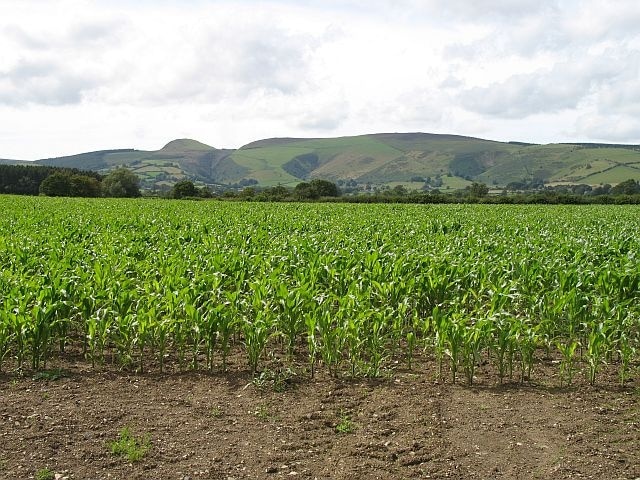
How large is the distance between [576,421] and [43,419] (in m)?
5.69

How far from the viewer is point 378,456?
5430mm

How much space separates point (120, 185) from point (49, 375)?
100036 mm

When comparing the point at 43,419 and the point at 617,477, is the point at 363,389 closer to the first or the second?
the point at 617,477

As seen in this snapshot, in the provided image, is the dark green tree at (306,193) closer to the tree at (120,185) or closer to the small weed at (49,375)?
the tree at (120,185)

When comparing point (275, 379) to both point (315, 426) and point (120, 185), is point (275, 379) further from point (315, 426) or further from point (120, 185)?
point (120, 185)

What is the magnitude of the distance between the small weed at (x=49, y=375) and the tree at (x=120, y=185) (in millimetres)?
98435

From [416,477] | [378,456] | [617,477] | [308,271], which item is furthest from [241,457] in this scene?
[308,271]

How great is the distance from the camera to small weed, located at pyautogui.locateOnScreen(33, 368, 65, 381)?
7305mm

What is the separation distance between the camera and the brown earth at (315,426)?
517 centimetres

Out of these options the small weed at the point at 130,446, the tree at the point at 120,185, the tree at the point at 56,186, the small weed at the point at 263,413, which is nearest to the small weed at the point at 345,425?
the small weed at the point at 263,413

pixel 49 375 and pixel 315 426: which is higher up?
pixel 49 375

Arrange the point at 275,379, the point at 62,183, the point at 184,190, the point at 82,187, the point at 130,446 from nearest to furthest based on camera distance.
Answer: the point at 130,446 → the point at 275,379 → the point at 184,190 → the point at 62,183 → the point at 82,187

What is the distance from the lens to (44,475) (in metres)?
4.95

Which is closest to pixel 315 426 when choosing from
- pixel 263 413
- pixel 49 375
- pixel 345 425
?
pixel 345 425
